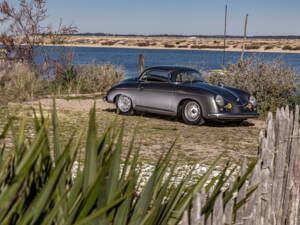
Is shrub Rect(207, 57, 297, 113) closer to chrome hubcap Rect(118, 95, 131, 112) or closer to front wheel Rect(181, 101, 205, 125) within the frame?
front wheel Rect(181, 101, 205, 125)

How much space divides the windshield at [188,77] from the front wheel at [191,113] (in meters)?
0.60

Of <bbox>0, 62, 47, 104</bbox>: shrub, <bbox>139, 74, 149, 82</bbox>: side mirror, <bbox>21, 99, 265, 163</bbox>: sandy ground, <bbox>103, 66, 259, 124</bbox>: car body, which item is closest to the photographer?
<bbox>21, 99, 265, 163</bbox>: sandy ground

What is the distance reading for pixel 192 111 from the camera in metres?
13.2

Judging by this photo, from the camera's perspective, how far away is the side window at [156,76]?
45.0 ft

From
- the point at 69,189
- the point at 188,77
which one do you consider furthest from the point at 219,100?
the point at 69,189

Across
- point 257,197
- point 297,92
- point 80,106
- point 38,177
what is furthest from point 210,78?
point 38,177

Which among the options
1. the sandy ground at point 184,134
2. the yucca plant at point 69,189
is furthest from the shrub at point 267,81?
the yucca plant at point 69,189

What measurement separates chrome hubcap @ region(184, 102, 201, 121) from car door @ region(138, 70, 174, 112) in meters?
0.45

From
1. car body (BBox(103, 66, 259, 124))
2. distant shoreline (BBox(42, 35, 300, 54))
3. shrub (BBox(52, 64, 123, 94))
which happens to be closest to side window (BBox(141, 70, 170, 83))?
car body (BBox(103, 66, 259, 124))

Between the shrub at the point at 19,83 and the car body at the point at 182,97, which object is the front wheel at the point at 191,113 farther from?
the shrub at the point at 19,83

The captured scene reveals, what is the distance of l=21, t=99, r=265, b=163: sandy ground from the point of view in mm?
9820

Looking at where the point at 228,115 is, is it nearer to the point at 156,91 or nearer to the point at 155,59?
the point at 156,91

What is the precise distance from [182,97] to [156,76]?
1129 millimetres

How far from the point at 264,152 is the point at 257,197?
0.48 meters
